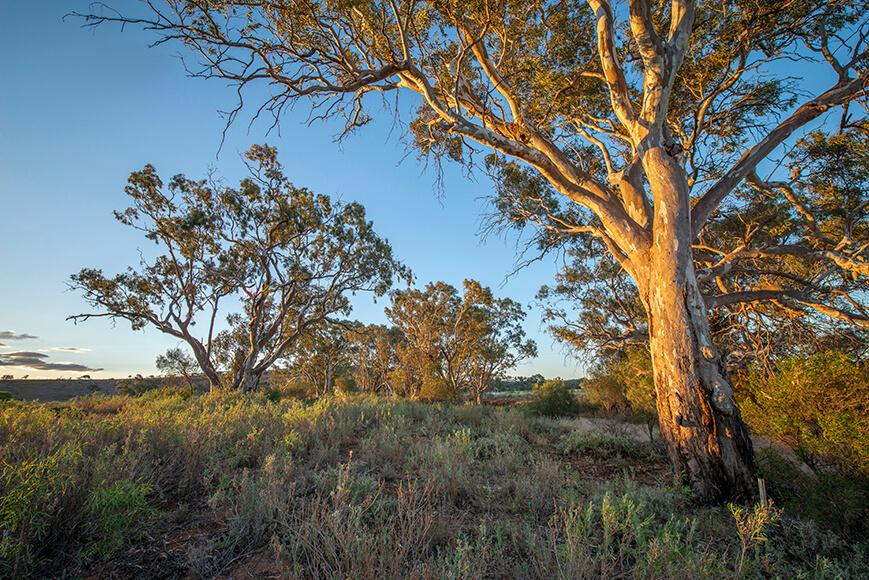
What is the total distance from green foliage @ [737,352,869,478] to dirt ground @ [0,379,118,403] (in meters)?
39.3

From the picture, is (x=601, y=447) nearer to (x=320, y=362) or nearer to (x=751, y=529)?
(x=751, y=529)

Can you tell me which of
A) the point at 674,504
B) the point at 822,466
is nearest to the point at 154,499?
the point at 674,504

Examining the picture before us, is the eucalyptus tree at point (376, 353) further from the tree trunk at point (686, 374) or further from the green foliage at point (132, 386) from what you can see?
the tree trunk at point (686, 374)

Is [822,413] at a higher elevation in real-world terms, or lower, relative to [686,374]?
lower

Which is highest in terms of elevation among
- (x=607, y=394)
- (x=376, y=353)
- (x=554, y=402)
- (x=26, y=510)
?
(x=376, y=353)

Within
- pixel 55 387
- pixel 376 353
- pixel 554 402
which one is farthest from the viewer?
pixel 55 387

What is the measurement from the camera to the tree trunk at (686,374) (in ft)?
14.1

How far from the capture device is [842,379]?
12.5 ft

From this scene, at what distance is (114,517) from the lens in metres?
2.36

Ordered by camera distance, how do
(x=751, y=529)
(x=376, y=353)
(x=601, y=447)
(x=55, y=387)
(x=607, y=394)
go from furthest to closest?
(x=55, y=387) → (x=376, y=353) → (x=607, y=394) → (x=601, y=447) → (x=751, y=529)

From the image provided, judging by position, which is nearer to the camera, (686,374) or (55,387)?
(686,374)

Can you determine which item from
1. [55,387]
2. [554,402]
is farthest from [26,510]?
[55,387]

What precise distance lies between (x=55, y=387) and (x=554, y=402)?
48765 millimetres

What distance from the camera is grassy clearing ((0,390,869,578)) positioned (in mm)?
2162
